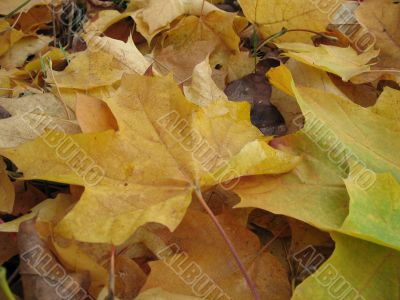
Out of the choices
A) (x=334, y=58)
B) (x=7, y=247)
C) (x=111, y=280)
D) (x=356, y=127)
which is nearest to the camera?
(x=111, y=280)

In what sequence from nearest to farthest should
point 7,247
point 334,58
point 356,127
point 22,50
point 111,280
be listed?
point 111,280
point 7,247
point 356,127
point 334,58
point 22,50

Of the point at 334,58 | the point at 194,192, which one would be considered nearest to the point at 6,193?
the point at 194,192

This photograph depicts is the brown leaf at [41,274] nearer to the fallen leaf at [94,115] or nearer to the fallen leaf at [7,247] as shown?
the fallen leaf at [7,247]

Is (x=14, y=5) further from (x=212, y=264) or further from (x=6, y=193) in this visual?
(x=212, y=264)

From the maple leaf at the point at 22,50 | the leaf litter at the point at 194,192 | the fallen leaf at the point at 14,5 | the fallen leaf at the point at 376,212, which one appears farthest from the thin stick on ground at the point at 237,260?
the fallen leaf at the point at 14,5

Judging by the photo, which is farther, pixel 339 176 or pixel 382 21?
pixel 382 21

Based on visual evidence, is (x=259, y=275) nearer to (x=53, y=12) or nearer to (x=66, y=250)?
(x=66, y=250)

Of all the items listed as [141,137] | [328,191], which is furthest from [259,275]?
[141,137]
